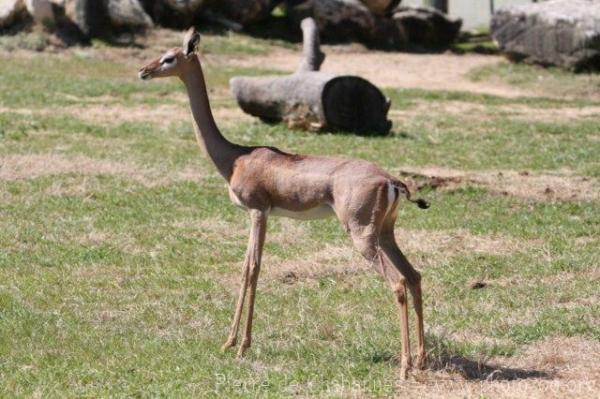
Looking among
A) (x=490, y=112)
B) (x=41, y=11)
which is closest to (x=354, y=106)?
(x=490, y=112)

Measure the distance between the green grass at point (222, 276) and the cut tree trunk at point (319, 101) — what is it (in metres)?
0.29

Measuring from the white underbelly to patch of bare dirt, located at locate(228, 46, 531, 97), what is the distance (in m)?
15.6

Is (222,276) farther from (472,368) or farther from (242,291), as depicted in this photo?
(472,368)

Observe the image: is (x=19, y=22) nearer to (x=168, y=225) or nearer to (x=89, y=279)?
(x=168, y=225)

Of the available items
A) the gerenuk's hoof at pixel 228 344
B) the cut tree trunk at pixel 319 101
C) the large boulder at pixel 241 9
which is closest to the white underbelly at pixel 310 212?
the gerenuk's hoof at pixel 228 344

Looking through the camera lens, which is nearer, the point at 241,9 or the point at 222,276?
the point at 222,276

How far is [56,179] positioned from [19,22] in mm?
11840

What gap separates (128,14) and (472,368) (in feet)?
63.8

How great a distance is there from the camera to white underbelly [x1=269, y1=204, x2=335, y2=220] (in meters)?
7.10

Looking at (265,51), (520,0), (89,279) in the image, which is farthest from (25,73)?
(520,0)

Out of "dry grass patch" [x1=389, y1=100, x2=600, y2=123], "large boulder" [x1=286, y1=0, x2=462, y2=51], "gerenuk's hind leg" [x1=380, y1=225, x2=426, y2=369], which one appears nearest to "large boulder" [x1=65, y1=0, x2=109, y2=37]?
"large boulder" [x1=286, y1=0, x2=462, y2=51]

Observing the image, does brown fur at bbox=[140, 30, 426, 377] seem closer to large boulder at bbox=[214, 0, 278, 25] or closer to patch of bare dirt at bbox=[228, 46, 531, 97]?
patch of bare dirt at bbox=[228, 46, 531, 97]

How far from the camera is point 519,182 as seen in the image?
1332 centimetres

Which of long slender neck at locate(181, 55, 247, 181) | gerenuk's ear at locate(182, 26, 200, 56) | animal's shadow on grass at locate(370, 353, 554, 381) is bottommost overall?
animal's shadow on grass at locate(370, 353, 554, 381)
